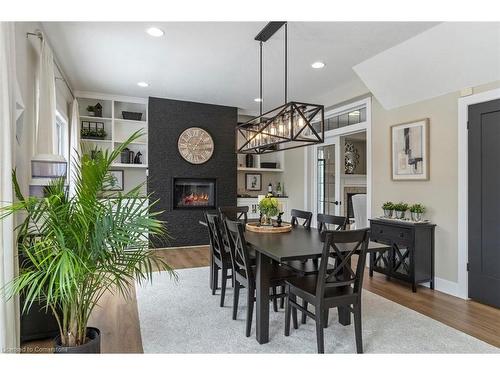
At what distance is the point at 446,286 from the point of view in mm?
3678

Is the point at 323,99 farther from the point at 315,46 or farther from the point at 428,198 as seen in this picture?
the point at 428,198

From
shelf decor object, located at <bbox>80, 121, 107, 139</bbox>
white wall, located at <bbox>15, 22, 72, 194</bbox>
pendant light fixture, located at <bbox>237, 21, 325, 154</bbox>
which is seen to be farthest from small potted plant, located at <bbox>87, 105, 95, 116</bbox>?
pendant light fixture, located at <bbox>237, 21, 325, 154</bbox>

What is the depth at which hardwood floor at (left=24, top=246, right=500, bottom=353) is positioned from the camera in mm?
2549

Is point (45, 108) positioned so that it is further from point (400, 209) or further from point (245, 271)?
point (400, 209)

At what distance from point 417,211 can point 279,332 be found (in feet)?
7.72

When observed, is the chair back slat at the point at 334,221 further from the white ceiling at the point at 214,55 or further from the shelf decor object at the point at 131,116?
the shelf decor object at the point at 131,116

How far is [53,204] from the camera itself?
181cm

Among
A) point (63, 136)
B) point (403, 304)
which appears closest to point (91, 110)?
point (63, 136)

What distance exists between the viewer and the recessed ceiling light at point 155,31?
3.25 metres

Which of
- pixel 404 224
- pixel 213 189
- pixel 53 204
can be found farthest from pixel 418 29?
pixel 213 189

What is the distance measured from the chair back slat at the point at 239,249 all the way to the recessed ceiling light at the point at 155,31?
6.93ft

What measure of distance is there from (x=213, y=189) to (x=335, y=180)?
2.42 metres

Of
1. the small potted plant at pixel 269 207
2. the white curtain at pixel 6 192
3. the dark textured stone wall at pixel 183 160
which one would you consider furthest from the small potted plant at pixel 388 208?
the white curtain at pixel 6 192
